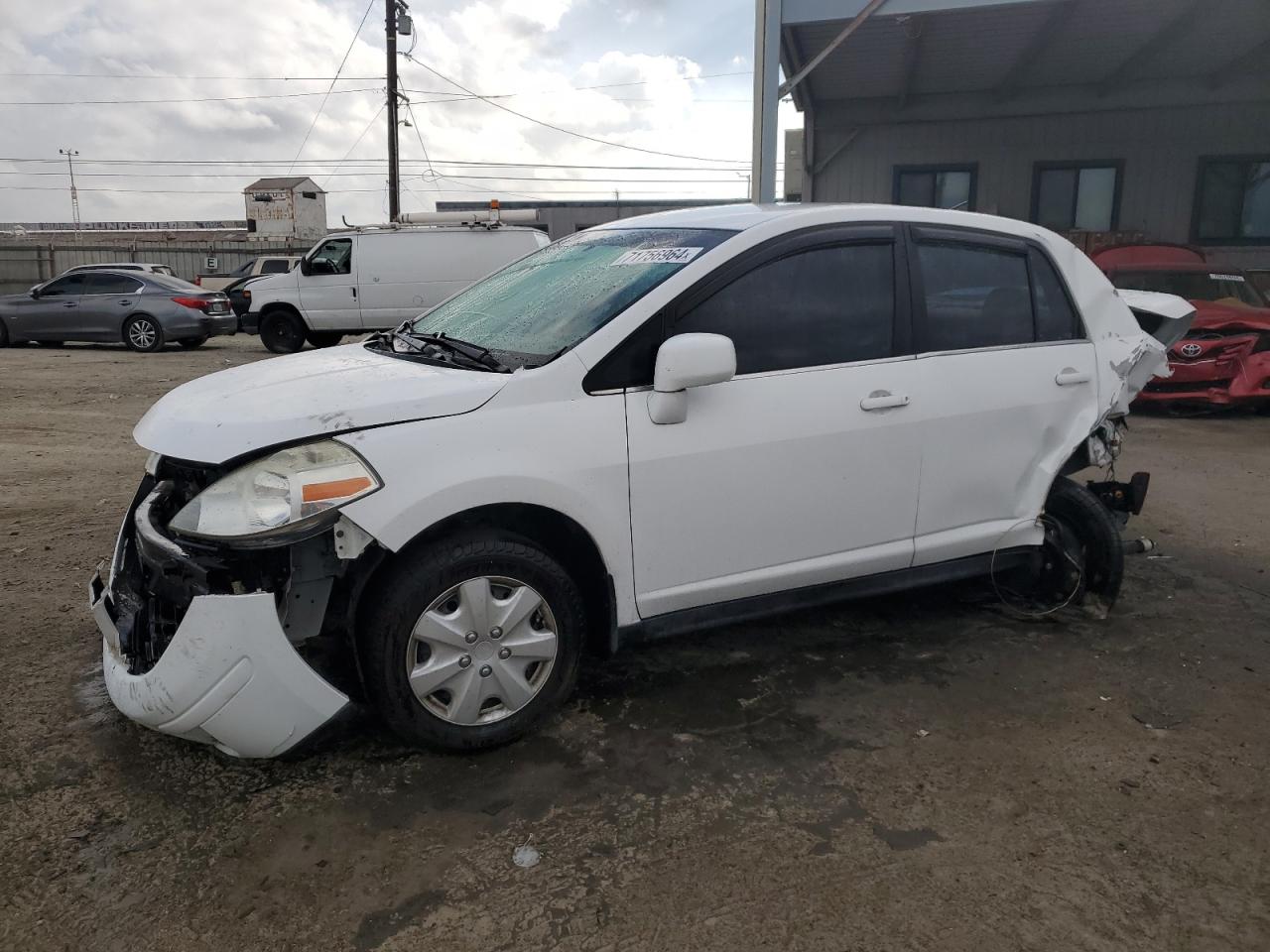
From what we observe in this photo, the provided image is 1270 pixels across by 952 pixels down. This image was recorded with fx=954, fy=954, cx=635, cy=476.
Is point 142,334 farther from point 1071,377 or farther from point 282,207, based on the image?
point 282,207

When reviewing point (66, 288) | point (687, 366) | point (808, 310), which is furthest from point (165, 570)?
point (66, 288)

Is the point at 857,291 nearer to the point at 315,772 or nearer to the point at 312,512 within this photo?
the point at 312,512

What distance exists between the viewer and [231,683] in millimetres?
2615

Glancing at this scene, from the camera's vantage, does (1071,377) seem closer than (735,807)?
No

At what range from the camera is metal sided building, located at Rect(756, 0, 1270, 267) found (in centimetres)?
1298

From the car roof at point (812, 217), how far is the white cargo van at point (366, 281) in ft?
40.0

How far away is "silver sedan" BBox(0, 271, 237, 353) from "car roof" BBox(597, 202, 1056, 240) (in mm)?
14159

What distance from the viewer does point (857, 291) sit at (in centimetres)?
356

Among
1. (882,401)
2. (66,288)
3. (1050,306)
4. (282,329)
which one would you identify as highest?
(66,288)

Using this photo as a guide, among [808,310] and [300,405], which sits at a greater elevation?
[808,310]

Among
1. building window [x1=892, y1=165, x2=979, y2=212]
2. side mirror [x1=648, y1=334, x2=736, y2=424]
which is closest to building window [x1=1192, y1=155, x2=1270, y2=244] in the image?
building window [x1=892, y1=165, x2=979, y2=212]

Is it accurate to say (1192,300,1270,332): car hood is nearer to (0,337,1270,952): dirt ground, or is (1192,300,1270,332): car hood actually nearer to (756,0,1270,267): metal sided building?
(756,0,1270,267): metal sided building

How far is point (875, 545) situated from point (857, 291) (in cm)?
95

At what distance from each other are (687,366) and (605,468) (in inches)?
16.1
